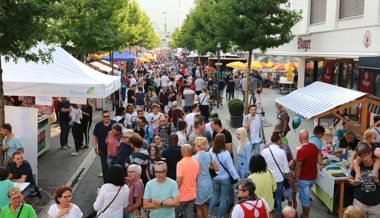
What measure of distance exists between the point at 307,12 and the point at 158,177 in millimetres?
17471

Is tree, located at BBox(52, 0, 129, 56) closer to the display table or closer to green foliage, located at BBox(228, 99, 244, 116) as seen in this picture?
green foliage, located at BBox(228, 99, 244, 116)

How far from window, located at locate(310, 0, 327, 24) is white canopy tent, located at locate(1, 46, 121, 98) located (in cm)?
1193

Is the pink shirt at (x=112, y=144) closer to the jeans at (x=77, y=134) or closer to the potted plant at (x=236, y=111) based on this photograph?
the jeans at (x=77, y=134)

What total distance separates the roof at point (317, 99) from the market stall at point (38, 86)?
15.0 feet

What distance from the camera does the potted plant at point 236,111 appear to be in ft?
57.3

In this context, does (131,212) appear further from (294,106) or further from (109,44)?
(109,44)

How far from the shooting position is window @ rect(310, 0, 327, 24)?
65.4 ft

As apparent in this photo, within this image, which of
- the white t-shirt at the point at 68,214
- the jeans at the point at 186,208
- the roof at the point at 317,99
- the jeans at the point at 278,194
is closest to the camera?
the white t-shirt at the point at 68,214

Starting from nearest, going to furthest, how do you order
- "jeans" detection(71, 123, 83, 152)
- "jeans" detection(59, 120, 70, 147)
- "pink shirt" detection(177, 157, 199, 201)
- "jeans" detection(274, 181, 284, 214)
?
"pink shirt" detection(177, 157, 199, 201) → "jeans" detection(274, 181, 284, 214) → "jeans" detection(71, 123, 83, 152) → "jeans" detection(59, 120, 70, 147)

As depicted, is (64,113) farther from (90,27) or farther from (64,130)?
(90,27)

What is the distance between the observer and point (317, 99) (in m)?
9.66

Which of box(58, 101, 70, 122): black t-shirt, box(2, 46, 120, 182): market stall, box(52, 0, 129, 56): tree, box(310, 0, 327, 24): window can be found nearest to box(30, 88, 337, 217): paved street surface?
box(2, 46, 120, 182): market stall

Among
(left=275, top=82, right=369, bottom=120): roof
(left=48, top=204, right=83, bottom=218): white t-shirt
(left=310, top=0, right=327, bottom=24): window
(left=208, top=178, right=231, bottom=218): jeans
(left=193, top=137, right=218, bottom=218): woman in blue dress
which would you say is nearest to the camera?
(left=48, top=204, right=83, bottom=218): white t-shirt

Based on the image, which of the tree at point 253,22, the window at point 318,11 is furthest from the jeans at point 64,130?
the window at point 318,11
